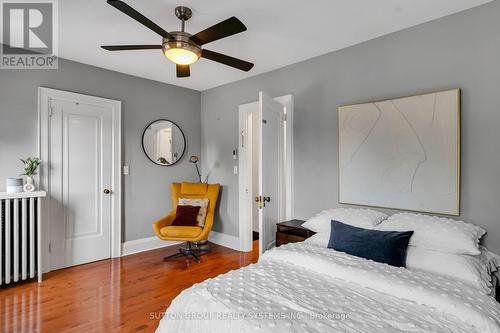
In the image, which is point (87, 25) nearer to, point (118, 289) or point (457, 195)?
point (118, 289)

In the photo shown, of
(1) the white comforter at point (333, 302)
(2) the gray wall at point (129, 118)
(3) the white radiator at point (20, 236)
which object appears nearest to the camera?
(1) the white comforter at point (333, 302)

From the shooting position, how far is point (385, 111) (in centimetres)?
268

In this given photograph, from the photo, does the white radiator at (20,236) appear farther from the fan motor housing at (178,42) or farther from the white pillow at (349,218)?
the white pillow at (349,218)

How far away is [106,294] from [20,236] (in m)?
1.15

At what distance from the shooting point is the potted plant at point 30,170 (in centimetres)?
295

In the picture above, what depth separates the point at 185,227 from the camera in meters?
3.70

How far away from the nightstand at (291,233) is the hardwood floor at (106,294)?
2.66 ft

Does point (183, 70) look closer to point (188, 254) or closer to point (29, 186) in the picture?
point (29, 186)

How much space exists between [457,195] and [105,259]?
A: 4035mm

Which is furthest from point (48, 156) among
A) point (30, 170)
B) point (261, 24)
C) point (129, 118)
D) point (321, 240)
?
point (321, 240)

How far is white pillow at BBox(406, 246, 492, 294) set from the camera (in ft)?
5.59

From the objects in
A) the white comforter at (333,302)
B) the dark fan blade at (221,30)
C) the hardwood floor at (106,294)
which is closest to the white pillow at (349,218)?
the white comforter at (333,302)

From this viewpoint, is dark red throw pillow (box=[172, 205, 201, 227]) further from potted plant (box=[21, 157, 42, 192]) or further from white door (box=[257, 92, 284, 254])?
potted plant (box=[21, 157, 42, 192])

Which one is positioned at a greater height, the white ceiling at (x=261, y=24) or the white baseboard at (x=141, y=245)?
the white ceiling at (x=261, y=24)
